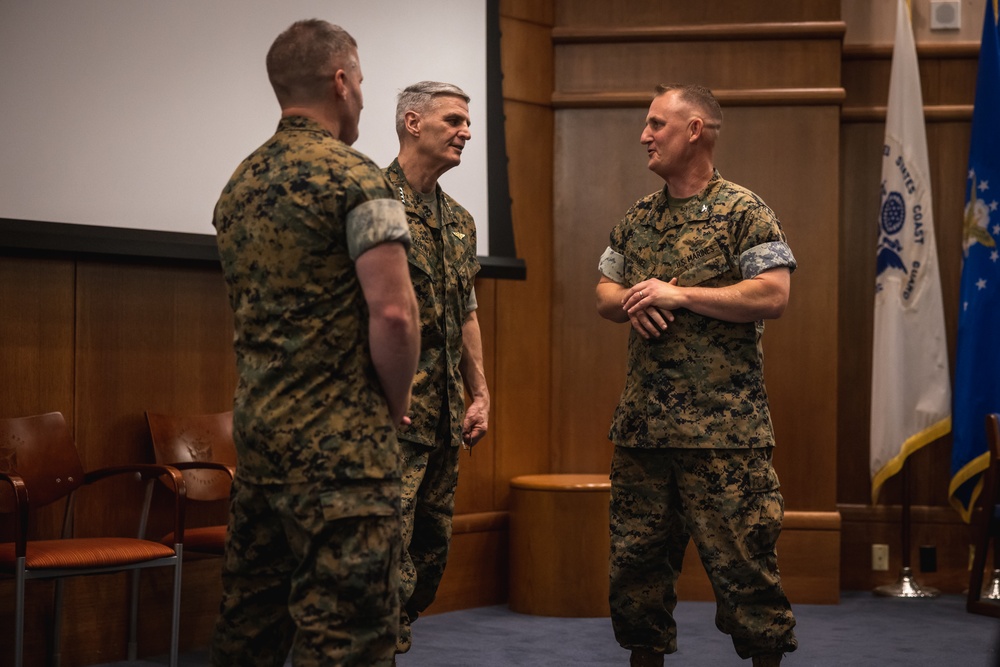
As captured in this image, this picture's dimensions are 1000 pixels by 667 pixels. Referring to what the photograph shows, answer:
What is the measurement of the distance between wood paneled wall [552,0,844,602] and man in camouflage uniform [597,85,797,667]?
208 cm

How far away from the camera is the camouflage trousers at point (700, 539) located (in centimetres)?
310

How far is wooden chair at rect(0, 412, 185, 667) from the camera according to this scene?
327 cm

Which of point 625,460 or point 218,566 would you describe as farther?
point 218,566

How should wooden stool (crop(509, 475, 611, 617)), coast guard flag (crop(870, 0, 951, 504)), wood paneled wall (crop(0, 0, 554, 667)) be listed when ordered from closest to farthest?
wood paneled wall (crop(0, 0, 554, 667)), wooden stool (crop(509, 475, 611, 617)), coast guard flag (crop(870, 0, 951, 504))

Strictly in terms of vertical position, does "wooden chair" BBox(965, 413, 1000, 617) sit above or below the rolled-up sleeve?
below

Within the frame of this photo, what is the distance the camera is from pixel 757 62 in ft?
17.7

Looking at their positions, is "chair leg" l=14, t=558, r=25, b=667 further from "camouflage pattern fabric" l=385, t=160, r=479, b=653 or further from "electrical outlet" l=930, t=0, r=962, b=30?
"electrical outlet" l=930, t=0, r=962, b=30

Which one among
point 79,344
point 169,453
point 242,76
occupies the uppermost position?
point 242,76

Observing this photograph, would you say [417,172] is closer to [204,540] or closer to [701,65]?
[204,540]

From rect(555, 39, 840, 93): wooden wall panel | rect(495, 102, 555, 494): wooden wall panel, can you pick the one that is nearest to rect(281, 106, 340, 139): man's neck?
rect(495, 102, 555, 494): wooden wall panel

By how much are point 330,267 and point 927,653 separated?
121 inches

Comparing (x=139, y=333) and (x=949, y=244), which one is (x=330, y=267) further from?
(x=949, y=244)

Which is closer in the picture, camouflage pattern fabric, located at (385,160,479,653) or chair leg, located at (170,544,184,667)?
camouflage pattern fabric, located at (385,160,479,653)

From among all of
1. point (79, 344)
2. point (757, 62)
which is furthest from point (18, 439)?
point (757, 62)
